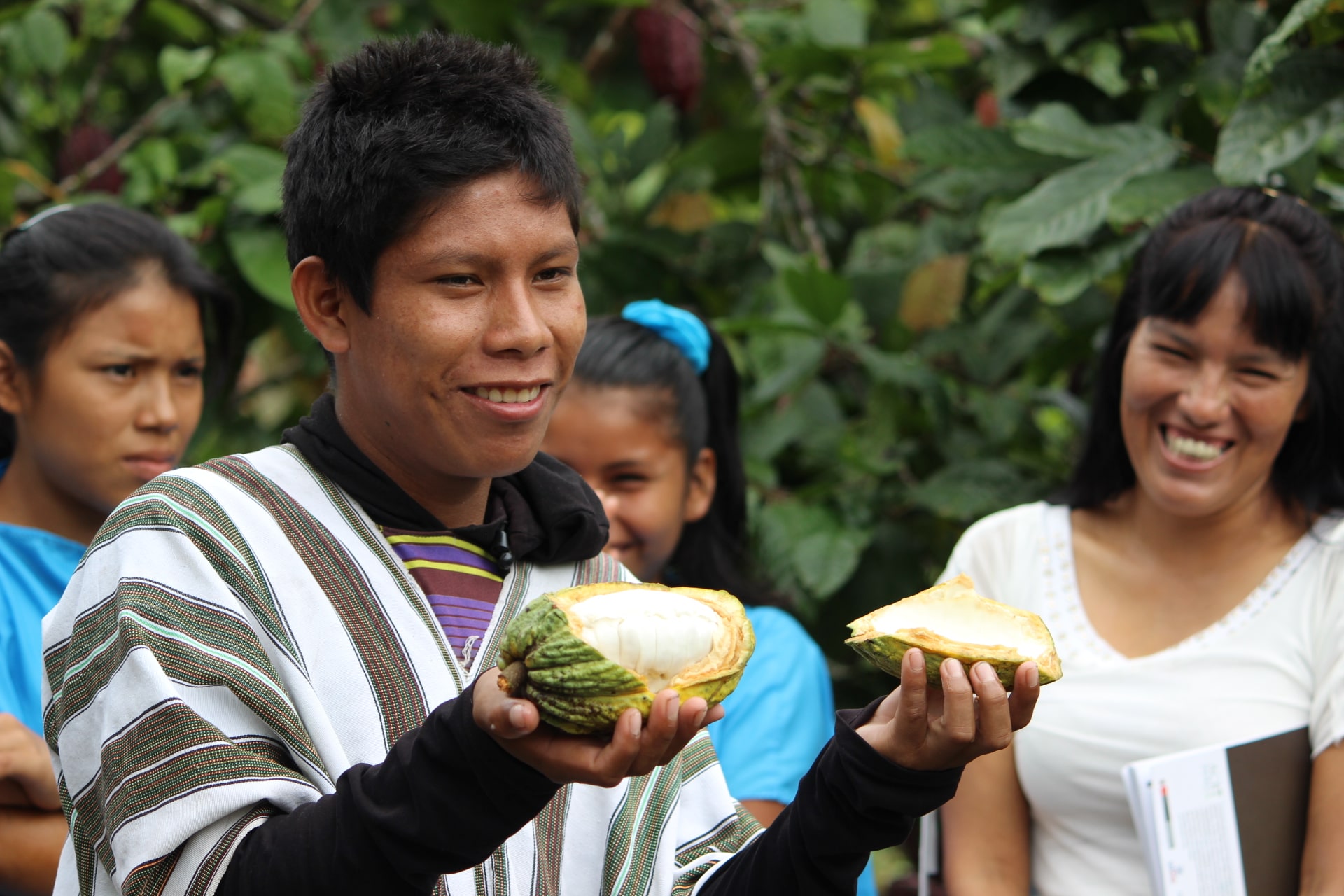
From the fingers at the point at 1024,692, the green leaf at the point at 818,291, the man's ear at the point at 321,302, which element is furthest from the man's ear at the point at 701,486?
the fingers at the point at 1024,692

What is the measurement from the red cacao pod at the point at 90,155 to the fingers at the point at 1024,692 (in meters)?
2.72

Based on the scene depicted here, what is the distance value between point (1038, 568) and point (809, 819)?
1273 millimetres

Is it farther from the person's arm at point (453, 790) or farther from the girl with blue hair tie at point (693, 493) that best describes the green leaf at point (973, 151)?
the person's arm at point (453, 790)

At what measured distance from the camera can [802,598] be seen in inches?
114

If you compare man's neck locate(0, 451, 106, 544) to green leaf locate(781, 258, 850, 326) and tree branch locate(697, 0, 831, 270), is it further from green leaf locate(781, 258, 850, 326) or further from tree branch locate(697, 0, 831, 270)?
tree branch locate(697, 0, 831, 270)

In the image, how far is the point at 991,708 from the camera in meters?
1.27

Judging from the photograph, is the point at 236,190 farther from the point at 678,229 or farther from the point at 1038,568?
the point at 1038,568

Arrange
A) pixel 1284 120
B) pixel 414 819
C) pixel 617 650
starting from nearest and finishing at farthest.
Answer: pixel 414 819
pixel 617 650
pixel 1284 120

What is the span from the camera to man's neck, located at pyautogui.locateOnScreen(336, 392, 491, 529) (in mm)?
1486

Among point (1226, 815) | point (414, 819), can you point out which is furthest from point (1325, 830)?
point (414, 819)

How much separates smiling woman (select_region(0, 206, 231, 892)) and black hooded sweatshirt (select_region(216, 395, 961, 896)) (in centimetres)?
91

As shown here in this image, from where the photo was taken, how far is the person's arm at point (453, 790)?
110 centimetres

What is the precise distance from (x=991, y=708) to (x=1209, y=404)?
1.25 meters

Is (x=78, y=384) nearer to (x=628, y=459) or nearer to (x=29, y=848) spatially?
(x=29, y=848)
